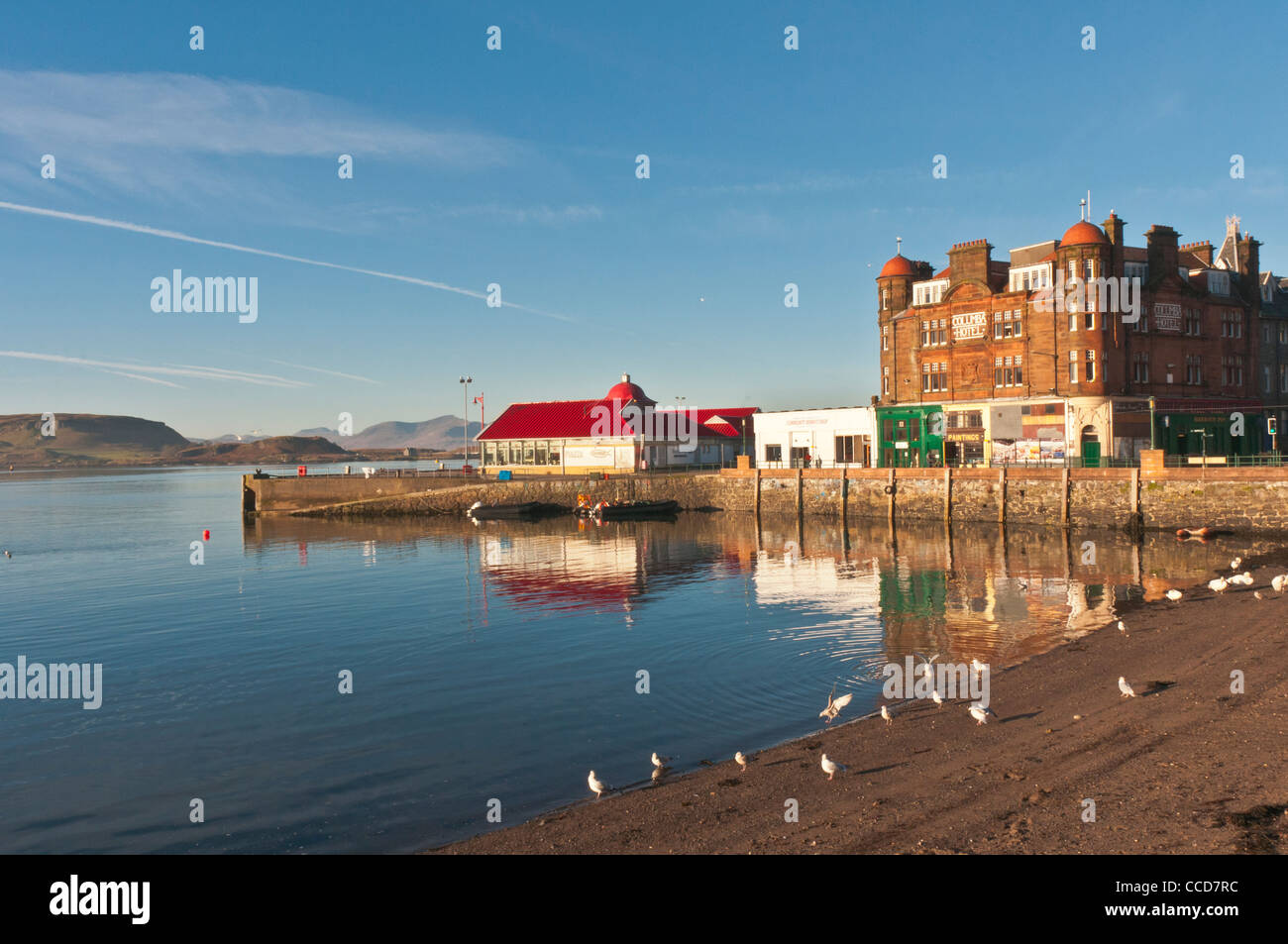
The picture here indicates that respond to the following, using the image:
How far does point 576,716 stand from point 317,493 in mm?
75269

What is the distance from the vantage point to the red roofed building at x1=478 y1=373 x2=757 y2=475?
88062 millimetres

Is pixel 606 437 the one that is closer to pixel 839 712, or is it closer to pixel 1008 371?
pixel 1008 371

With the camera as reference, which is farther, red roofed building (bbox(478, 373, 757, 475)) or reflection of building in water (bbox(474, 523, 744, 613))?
red roofed building (bbox(478, 373, 757, 475))

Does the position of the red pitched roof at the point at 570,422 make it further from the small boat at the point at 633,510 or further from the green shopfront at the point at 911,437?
the green shopfront at the point at 911,437

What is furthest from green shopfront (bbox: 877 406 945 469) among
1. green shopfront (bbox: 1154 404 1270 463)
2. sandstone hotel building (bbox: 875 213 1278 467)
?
green shopfront (bbox: 1154 404 1270 463)

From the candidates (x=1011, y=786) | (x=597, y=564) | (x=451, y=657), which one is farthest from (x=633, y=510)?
(x=1011, y=786)

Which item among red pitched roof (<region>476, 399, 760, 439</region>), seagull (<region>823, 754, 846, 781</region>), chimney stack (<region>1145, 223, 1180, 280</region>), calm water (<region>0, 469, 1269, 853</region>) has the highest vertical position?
chimney stack (<region>1145, 223, 1180, 280</region>)

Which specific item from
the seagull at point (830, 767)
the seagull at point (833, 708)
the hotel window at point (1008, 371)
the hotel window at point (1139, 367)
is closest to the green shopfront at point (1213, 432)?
the hotel window at point (1139, 367)

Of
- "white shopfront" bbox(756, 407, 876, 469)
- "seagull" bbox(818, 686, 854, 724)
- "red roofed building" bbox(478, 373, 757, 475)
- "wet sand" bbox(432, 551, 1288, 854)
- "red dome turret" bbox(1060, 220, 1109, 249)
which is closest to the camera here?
"wet sand" bbox(432, 551, 1288, 854)

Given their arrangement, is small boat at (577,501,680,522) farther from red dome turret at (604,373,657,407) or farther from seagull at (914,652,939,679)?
seagull at (914,652,939,679)

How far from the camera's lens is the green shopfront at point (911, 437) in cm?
6738

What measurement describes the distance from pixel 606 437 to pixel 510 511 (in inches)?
539

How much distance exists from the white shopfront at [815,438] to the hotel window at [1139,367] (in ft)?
61.3

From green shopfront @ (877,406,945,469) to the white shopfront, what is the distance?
1072mm
